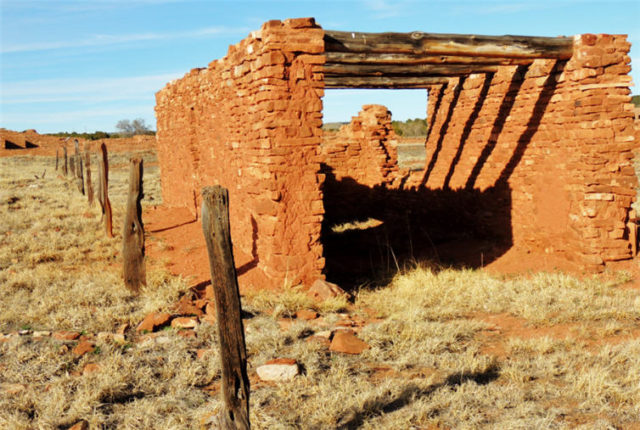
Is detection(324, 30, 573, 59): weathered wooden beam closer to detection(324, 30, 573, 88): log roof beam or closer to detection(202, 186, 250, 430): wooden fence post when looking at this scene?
detection(324, 30, 573, 88): log roof beam

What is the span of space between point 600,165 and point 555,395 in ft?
15.2

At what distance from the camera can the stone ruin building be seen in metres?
6.30

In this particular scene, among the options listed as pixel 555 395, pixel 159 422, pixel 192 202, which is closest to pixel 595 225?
pixel 555 395

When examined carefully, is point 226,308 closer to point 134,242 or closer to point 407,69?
point 134,242

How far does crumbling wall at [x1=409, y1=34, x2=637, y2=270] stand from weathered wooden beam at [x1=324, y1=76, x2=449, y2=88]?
0.81 metres

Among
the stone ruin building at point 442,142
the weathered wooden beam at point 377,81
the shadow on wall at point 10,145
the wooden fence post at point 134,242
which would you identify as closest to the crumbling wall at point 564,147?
the stone ruin building at point 442,142

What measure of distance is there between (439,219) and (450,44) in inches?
184

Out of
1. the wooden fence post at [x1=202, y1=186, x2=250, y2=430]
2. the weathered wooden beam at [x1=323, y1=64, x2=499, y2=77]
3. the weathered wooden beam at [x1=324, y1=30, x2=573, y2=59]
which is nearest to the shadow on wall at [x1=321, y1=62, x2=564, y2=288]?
the weathered wooden beam at [x1=324, y1=30, x2=573, y2=59]

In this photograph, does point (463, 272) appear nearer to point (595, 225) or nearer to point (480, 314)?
point (480, 314)

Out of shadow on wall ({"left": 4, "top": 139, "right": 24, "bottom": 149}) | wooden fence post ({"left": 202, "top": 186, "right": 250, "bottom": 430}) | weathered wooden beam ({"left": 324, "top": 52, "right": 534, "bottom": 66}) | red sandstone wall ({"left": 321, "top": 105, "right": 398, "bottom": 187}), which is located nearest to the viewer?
wooden fence post ({"left": 202, "top": 186, "right": 250, "bottom": 430})

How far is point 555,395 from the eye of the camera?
12.8ft

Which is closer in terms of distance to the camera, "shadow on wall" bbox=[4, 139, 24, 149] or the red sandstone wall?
the red sandstone wall

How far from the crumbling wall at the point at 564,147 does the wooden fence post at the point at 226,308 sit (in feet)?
20.4

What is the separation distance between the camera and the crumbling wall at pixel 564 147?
7234mm
